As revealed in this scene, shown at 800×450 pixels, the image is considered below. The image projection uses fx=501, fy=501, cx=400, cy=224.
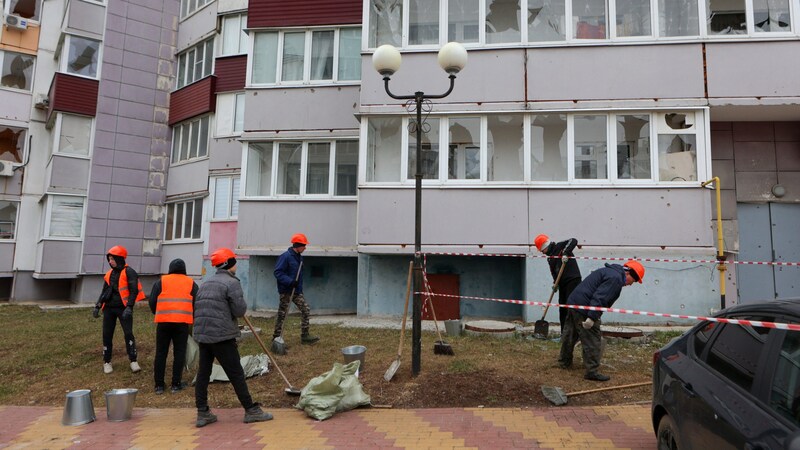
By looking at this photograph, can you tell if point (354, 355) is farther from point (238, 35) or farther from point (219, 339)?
point (238, 35)

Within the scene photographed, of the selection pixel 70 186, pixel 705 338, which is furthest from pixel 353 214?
pixel 70 186

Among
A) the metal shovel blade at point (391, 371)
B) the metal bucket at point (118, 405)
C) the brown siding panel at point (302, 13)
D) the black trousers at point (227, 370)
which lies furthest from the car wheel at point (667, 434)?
the brown siding panel at point (302, 13)

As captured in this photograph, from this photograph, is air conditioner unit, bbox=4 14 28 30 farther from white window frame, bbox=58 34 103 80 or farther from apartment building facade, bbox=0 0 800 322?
apartment building facade, bbox=0 0 800 322

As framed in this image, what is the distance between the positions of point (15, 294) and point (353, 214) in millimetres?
13572

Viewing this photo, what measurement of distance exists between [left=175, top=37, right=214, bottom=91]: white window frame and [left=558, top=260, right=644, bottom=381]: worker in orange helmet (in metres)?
14.7

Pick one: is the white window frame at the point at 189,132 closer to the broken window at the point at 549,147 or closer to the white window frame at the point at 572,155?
the white window frame at the point at 572,155

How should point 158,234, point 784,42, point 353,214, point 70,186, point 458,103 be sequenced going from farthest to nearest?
point 158,234 < point 70,186 < point 353,214 < point 458,103 < point 784,42

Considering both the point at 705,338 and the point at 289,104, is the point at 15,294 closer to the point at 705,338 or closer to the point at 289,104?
the point at 289,104

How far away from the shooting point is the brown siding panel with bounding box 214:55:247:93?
1579 cm

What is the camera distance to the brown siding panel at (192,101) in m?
16.3

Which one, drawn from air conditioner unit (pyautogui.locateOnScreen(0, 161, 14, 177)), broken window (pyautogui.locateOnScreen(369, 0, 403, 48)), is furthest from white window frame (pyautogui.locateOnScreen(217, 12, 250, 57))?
air conditioner unit (pyautogui.locateOnScreen(0, 161, 14, 177))

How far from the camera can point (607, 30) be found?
1049cm

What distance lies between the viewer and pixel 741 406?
8.48 feet

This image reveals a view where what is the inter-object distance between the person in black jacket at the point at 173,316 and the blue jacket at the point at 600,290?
4947 millimetres
